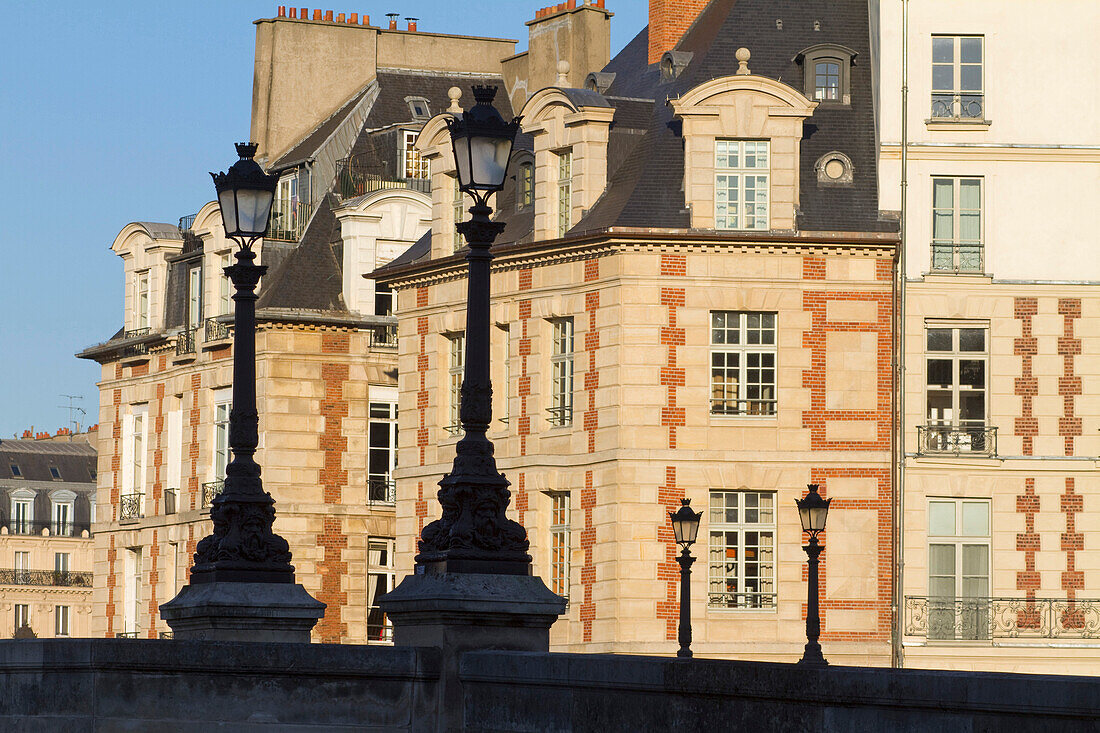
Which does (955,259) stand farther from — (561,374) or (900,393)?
(561,374)

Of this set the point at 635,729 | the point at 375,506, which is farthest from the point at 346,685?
the point at 375,506

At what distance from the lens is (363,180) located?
170ft

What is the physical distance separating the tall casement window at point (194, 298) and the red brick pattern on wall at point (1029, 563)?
20.7 m

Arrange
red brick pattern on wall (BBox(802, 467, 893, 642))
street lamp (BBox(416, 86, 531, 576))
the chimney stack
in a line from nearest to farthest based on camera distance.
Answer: street lamp (BBox(416, 86, 531, 576)) → red brick pattern on wall (BBox(802, 467, 893, 642)) → the chimney stack

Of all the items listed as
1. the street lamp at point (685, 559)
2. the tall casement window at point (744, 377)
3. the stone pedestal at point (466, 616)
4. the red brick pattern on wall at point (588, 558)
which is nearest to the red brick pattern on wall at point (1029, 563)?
the tall casement window at point (744, 377)

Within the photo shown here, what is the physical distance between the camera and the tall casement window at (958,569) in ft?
126

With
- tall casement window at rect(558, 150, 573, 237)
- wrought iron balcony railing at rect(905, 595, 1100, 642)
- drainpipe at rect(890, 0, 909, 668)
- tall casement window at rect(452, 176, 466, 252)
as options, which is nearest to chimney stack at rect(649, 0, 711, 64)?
tall casement window at rect(558, 150, 573, 237)

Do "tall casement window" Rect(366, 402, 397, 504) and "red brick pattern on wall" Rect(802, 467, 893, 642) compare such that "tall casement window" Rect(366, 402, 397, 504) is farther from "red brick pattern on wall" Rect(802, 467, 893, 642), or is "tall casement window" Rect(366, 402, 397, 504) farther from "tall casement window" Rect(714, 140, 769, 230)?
"red brick pattern on wall" Rect(802, 467, 893, 642)

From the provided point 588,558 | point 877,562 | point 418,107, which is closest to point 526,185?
point 588,558

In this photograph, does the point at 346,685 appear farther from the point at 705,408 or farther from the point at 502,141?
the point at 705,408

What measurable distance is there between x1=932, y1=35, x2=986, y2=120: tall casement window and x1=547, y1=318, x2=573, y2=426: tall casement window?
7364 mm

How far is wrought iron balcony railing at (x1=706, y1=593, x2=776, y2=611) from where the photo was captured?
38.5 meters

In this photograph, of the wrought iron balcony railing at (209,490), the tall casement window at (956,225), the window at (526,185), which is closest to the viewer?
the tall casement window at (956,225)

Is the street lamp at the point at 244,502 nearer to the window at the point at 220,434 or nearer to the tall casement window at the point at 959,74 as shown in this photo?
the tall casement window at the point at 959,74
